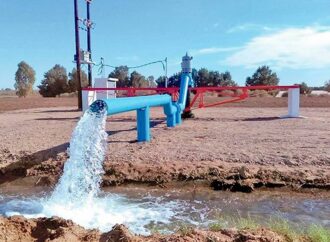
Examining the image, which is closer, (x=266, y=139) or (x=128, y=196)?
(x=128, y=196)

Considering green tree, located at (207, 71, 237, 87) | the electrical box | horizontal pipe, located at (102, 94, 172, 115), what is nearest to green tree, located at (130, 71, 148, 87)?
green tree, located at (207, 71, 237, 87)

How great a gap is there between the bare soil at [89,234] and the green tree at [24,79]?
58030 mm

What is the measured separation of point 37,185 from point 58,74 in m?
48.4

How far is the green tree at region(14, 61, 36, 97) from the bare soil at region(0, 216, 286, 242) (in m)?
58.0

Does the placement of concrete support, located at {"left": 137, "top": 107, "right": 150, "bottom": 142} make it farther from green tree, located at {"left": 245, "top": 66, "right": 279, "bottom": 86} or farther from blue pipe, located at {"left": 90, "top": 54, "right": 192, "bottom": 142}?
green tree, located at {"left": 245, "top": 66, "right": 279, "bottom": 86}

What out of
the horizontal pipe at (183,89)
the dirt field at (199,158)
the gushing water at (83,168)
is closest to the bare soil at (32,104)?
the horizontal pipe at (183,89)

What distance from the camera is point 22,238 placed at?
4035mm

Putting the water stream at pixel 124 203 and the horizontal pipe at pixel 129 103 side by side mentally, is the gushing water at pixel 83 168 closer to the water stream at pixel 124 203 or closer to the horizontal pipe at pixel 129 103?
the water stream at pixel 124 203

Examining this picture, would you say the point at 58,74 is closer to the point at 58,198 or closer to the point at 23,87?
the point at 23,87

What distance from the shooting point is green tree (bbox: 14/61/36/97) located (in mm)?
59812

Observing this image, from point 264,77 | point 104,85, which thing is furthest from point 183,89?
point 264,77

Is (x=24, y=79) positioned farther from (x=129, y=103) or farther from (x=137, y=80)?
(x=129, y=103)

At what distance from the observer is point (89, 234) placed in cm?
402

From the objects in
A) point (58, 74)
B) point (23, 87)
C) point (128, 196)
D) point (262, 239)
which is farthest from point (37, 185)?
point (23, 87)
